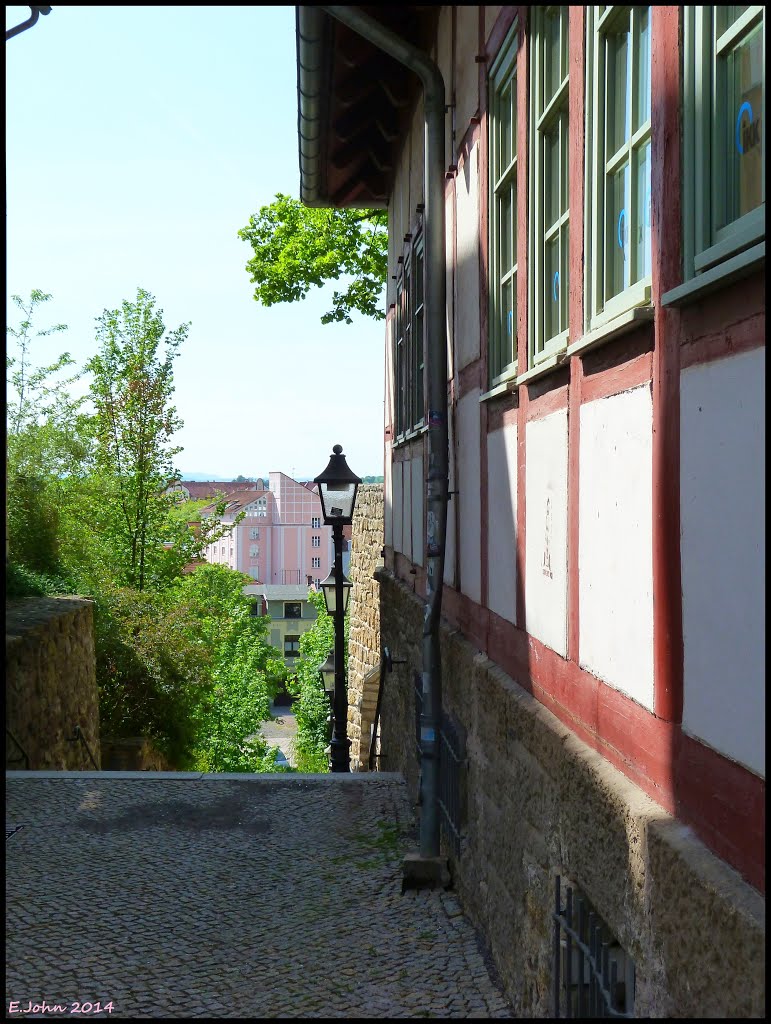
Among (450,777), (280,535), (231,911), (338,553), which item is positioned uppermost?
(338,553)

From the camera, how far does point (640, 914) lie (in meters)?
2.83

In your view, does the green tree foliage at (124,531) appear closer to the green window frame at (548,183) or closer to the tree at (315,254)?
the tree at (315,254)

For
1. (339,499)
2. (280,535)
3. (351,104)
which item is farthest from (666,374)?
(280,535)

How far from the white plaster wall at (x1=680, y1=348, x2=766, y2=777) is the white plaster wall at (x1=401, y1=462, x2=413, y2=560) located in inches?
258

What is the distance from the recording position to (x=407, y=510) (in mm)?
9570

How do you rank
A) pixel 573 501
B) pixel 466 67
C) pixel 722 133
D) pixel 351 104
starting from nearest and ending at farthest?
pixel 722 133 < pixel 573 501 < pixel 466 67 < pixel 351 104

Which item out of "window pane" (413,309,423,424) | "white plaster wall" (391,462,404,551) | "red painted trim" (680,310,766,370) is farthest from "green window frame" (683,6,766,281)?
"white plaster wall" (391,462,404,551)

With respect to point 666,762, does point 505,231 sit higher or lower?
higher

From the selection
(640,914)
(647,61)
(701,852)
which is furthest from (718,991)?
(647,61)

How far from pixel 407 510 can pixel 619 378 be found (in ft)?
20.9

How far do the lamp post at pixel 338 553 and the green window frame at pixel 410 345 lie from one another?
0.67 m

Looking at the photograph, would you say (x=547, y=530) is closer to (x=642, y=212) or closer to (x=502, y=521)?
(x=502, y=521)

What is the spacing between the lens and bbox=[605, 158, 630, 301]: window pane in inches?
129

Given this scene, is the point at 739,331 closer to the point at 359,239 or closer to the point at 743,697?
the point at 743,697
